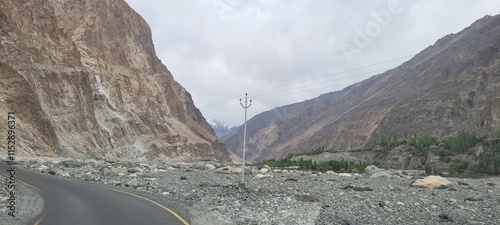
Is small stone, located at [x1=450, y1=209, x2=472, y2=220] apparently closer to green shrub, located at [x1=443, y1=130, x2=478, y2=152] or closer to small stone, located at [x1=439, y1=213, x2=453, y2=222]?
small stone, located at [x1=439, y1=213, x2=453, y2=222]

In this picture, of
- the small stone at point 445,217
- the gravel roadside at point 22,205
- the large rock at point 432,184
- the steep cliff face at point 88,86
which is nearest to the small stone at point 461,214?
the small stone at point 445,217

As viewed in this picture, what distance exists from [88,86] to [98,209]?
66.0m

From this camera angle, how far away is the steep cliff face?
58.4 meters

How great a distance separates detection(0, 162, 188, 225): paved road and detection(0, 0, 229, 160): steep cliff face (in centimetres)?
3440

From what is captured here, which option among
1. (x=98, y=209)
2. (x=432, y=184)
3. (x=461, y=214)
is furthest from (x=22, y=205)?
(x=432, y=184)

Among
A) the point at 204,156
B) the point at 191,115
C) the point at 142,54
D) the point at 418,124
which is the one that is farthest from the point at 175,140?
the point at 418,124

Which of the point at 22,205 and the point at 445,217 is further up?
the point at 22,205

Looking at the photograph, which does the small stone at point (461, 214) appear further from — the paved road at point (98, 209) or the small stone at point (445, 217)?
the paved road at point (98, 209)

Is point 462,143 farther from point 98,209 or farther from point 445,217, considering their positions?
point 98,209

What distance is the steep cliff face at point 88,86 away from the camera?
58.4 meters

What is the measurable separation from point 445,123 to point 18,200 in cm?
13201

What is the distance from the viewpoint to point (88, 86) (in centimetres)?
7644

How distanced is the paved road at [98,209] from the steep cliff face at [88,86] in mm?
34403

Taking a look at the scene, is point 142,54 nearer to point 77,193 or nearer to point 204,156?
point 204,156
